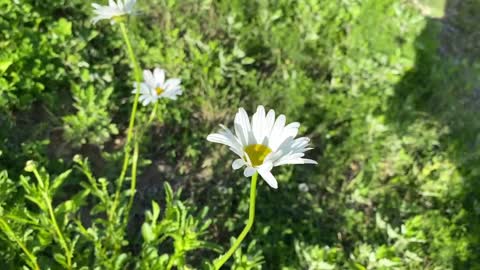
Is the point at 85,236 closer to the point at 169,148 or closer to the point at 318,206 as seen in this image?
the point at 169,148

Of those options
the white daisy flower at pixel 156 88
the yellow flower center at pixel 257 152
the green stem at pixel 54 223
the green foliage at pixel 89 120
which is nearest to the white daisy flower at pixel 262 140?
the yellow flower center at pixel 257 152

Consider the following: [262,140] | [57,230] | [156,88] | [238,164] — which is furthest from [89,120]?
[238,164]

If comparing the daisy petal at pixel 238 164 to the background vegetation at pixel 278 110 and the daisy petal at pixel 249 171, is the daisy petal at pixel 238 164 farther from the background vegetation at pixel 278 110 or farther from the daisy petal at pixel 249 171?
the background vegetation at pixel 278 110

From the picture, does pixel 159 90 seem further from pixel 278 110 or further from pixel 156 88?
pixel 278 110

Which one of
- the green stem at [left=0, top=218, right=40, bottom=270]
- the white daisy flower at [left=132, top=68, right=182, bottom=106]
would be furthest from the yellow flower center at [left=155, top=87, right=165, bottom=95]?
the green stem at [left=0, top=218, right=40, bottom=270]

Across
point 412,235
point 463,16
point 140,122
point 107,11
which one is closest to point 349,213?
point 412,235

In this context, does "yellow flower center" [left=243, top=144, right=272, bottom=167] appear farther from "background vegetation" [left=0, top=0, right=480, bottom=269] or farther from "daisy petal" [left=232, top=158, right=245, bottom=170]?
"background vegetation" [left=0, top=0, right=480, bottom=269]
